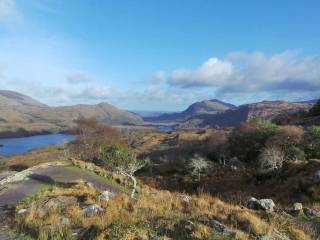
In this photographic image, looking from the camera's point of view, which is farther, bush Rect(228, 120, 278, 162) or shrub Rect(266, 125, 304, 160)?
bush Rect(228, 120, 278, 162)

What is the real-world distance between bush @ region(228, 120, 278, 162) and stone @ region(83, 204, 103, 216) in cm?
5067

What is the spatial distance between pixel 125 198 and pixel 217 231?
636 cm

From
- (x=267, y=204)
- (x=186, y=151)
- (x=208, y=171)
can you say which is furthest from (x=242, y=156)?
(x=267, y=204)

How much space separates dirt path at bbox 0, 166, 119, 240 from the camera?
18689 mm

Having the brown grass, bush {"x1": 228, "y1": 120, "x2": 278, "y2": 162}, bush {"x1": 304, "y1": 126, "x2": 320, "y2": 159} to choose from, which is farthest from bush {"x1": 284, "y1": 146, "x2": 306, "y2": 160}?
the brown grass

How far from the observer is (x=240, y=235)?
368 inches

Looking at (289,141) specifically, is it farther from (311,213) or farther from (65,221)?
(65,221)

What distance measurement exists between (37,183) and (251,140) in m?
47.2

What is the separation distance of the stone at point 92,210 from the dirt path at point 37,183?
2538mm

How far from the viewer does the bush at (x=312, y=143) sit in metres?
53.4

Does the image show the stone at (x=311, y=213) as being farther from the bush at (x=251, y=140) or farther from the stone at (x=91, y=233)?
the bush at (x=251, y=140)

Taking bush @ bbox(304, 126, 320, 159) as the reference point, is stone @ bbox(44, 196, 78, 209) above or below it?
above

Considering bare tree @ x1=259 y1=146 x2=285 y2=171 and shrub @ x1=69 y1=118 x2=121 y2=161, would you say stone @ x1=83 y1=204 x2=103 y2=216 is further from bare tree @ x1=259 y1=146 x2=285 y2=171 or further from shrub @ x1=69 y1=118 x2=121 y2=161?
shrub @ x1=69 y1=118 x2=121 y2=161

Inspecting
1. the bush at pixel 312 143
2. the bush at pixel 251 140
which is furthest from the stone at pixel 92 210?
the bush at pixel 251 140
